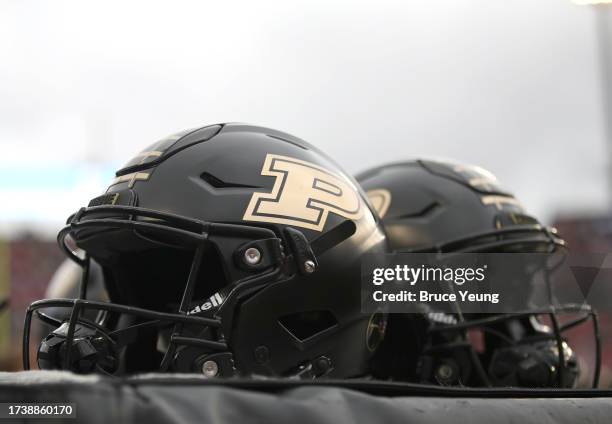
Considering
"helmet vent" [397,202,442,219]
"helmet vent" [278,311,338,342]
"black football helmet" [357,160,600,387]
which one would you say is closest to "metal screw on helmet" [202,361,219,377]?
"helmet vent" [278,311,338,342]

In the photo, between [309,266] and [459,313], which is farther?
[459,313]

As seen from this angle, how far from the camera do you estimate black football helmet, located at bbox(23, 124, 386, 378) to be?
1.51 m

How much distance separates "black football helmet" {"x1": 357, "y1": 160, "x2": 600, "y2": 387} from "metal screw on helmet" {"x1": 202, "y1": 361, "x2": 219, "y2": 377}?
549 millimetres

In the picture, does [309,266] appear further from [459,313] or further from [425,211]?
[425,211]

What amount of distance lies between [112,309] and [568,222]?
386 inches

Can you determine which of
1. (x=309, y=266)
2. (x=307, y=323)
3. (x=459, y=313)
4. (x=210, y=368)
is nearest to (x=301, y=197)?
(x=309, y=266)

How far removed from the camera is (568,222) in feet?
34.8

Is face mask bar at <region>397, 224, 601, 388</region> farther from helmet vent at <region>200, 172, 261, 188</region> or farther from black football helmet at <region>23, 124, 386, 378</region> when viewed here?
helmet vent at <region>200, 172, 261, 188</region>

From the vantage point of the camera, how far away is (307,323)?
5.43ft

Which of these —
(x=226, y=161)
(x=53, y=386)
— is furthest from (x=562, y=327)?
(x=53, y=386)

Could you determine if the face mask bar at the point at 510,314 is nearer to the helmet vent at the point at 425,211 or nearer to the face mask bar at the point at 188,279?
the helmet vent at the point at 425,211

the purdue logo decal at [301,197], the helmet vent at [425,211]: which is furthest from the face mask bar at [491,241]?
the purdue logo decal at [301,197]

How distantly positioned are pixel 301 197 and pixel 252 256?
166mm

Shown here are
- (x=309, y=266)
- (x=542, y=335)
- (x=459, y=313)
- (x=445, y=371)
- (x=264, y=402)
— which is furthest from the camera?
(x=542, y=335)
